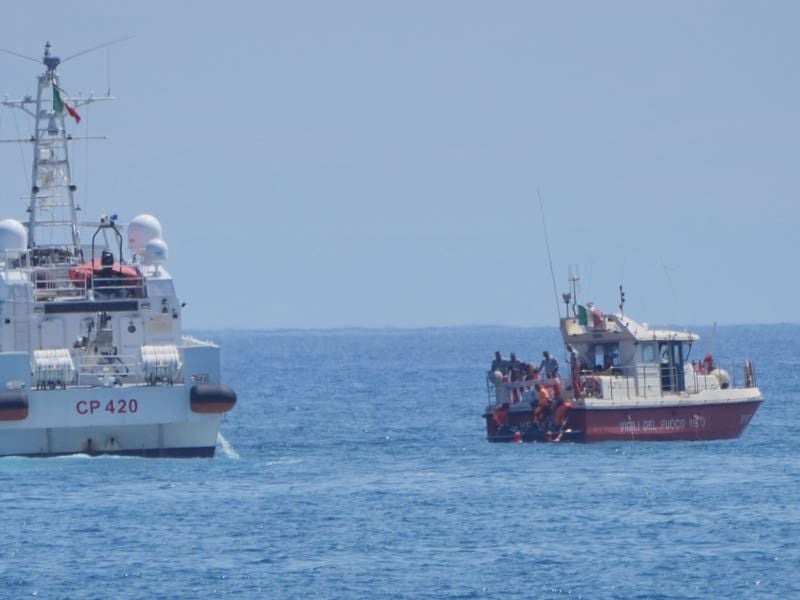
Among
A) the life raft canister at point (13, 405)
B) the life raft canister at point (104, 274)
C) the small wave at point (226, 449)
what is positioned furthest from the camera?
the life raft canister at point (104, 274)

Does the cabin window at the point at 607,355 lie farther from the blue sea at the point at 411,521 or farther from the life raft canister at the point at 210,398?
the life raft canister at the point at 210,398

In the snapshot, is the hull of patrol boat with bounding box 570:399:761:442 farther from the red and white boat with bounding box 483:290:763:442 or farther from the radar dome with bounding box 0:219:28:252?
the radar dome with bounding box 0:219:28:252

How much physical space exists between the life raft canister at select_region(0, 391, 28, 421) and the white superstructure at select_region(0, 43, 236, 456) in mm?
22

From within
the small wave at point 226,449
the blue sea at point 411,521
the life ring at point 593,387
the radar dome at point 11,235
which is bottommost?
the blue sea at point 411,521

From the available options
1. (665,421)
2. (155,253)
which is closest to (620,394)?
(665,421)

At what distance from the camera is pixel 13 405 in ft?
143

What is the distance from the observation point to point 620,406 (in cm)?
4884

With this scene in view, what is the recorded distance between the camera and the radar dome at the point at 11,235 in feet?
166

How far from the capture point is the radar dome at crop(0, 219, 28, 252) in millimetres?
50719

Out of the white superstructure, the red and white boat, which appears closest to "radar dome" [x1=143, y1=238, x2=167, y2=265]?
the white superstructure

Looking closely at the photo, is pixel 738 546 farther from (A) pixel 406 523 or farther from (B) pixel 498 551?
(A) pixel 406 523

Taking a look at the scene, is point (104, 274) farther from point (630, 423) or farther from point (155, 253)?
point (630, 423)

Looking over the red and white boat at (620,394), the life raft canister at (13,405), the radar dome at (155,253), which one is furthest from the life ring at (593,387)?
the life raft canister at (13,405)

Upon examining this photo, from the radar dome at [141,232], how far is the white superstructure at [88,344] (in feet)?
0.09
